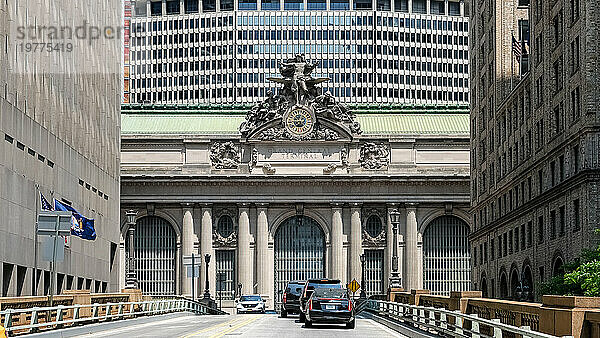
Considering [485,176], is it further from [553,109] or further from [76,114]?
[76,114]

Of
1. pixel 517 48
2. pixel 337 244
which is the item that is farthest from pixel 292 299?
pixel 337 244

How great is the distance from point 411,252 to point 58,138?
157ft

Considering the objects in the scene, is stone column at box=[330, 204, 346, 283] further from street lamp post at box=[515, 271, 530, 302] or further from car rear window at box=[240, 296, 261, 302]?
street lamp post at box=[515, 271, 530, 302]

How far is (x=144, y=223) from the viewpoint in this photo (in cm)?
11094

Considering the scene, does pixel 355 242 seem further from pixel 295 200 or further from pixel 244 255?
pixel 244 255

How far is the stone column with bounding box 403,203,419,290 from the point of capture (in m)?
109

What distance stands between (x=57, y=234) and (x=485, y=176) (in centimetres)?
6350

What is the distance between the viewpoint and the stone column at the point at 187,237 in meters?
109

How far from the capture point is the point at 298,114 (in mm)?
107875

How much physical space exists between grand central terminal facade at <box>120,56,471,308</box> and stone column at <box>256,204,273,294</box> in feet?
0.31

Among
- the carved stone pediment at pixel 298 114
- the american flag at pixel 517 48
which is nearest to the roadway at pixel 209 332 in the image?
the american flag at pixel 517 48

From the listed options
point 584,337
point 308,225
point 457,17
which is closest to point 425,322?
point 584,337

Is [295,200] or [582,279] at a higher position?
[295,200]

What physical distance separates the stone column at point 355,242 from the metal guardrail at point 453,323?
5441cm
